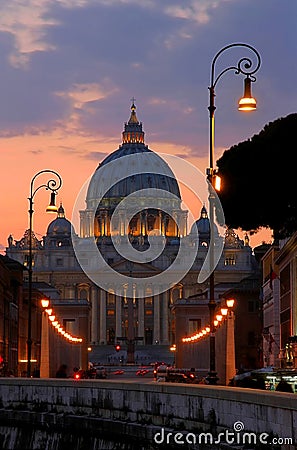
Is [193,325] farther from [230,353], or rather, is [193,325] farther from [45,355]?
[230,353]

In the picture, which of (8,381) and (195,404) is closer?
(195,404)

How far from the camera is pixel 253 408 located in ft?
69.0

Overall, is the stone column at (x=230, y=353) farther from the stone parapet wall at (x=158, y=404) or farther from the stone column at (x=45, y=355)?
the stone parapet wall at (x=158, y=404)

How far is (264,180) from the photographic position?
33.6m

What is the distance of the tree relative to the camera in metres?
33.1

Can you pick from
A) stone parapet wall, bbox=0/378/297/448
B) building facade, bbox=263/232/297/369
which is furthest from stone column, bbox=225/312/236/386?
building facade, bbox=263/232/297/369

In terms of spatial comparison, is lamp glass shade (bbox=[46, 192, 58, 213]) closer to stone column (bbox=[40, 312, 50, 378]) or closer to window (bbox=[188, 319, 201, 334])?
stone column (bbox=[40, 312, 50, 378])

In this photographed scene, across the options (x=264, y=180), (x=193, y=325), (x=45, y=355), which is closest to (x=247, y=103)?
(x=264, y=180)

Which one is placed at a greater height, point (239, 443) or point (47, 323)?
point (47, 323)

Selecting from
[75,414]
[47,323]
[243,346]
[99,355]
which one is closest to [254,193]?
[75,414]

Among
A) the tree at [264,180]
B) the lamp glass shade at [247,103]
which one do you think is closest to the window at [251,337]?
the tree at [264,180]

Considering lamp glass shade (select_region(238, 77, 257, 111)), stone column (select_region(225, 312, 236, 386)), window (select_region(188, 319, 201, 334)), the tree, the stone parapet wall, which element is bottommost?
the stone parapet wall

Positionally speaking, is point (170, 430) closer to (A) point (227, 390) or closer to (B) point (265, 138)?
(A) point (227, 390)

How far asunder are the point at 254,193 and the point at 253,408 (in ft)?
44.3
